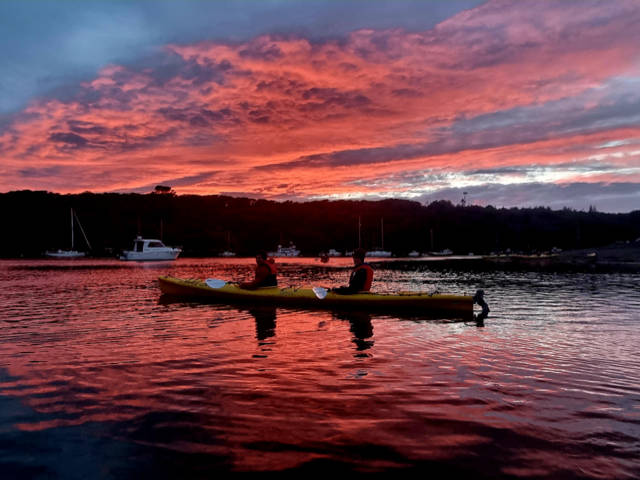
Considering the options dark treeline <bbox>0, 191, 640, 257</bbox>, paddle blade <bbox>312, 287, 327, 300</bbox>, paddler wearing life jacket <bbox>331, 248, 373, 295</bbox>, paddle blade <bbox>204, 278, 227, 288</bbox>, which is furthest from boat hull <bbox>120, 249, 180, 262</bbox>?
paddler wearing life jacket <bbox>331, 248, 373, 295</bbox>

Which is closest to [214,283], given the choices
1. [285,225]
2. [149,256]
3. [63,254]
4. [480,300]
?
[480,300]

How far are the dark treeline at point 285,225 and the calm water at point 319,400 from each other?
312 feet

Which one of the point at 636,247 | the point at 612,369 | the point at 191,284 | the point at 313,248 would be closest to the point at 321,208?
the point at 313,248

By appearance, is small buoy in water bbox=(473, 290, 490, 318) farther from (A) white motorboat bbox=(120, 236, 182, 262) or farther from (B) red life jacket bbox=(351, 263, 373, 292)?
(A) white motorboat bbox=(120, 236, 182, 262)

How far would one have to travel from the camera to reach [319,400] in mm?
6098

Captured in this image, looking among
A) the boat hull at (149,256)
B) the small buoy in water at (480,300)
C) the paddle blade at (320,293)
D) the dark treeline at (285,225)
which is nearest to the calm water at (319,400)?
the small buoy in water at (480,300)

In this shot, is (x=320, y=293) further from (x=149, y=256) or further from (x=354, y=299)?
(x=149, y=256)

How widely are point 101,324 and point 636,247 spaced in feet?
255

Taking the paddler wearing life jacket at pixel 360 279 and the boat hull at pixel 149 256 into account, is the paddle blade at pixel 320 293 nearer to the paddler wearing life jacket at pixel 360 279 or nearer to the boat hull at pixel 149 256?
the paddler wearing life jacket at pixel 360 279

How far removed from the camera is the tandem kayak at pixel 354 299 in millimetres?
14016

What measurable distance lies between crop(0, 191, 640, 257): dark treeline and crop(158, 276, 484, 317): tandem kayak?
89.3 metres

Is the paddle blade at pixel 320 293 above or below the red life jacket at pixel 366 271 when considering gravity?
below

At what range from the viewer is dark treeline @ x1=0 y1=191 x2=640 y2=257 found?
376 feet

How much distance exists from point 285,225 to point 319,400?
481ft
